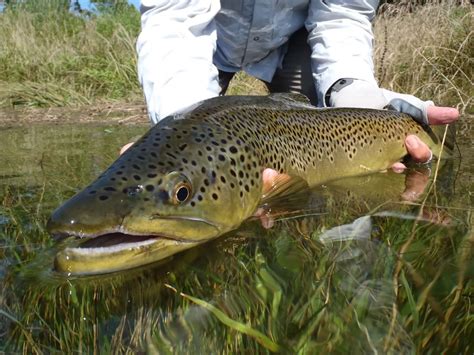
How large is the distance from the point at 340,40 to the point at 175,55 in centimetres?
123

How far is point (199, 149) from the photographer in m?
1.80

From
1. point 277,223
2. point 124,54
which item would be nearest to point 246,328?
point 277,223

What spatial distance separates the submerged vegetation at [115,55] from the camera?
5.79 meters

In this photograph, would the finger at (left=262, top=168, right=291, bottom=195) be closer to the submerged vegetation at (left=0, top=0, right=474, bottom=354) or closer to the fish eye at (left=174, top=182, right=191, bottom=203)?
the submerged vegetation at (left=0, top=0, right=474, bottom=354)

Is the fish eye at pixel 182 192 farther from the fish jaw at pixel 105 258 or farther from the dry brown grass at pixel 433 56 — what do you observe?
the dry brown grass at pixel 433 56

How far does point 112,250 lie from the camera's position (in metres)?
1.39

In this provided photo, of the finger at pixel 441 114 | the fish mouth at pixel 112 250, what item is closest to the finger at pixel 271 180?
the fish mouth at pixel 112 250

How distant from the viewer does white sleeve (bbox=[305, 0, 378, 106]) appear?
3.30 meters

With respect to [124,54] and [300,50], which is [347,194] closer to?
[300,50]

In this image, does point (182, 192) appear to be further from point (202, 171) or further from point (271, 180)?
point (271, 180)

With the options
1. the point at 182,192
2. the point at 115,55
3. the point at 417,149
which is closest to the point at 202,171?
the point at 182,192

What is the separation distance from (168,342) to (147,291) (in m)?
0.28

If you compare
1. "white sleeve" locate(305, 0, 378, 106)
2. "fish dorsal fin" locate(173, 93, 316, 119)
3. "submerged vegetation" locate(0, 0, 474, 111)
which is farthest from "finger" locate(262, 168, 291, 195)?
A: "submerged vegetation" locate(0, 0, 474, 111)

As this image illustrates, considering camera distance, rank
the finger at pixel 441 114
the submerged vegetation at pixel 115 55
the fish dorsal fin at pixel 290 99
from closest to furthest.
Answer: the fish dorsal fin at pixel 290 99, the finger at pixel 441 114, the submerged vegetation at pixel 115 55
